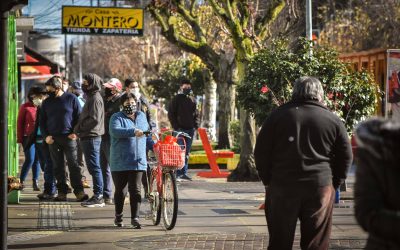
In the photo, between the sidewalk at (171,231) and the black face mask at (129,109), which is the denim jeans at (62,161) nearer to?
the sidewalk at (171,231)

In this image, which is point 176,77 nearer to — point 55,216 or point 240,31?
point 240,31

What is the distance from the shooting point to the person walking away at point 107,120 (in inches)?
550

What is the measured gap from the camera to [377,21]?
37.7 meters

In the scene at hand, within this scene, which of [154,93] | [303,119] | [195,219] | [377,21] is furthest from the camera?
[154,93]

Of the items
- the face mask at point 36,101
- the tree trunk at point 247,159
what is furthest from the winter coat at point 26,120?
the tree trunk at point 247,159

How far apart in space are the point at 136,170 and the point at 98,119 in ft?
9.51

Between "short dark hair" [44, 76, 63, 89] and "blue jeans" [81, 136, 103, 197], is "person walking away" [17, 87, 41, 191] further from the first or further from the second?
"blue jeans" [81, 136, 103, 197]

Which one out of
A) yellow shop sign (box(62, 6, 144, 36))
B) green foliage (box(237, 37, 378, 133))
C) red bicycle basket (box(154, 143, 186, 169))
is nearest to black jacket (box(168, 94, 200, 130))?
green foliage (box(237, 37, 378, 133))

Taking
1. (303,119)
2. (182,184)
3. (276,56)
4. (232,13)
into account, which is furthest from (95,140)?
(303,119)

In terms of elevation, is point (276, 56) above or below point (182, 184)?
above

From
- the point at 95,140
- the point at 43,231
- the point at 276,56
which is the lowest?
the point at 43,231

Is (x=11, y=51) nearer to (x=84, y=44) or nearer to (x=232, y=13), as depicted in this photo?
(x=232, y=13)

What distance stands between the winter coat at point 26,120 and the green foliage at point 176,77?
23.6m

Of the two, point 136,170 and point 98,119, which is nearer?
point 136,170
